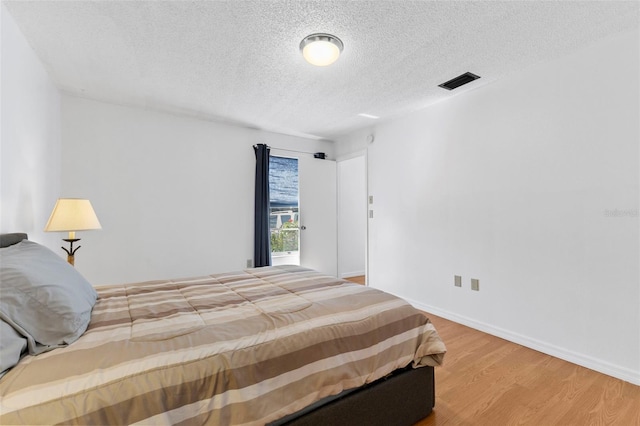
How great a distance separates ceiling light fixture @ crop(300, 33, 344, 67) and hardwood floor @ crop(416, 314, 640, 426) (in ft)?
8.08

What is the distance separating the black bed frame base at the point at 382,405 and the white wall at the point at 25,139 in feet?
7.26

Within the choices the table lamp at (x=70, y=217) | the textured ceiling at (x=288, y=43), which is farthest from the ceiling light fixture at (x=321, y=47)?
the table lamp at (x=70, y=217)

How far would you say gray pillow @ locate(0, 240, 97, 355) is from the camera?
105 centimetres

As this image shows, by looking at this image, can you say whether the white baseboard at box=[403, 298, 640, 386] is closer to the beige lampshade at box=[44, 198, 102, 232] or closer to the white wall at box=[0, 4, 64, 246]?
the beige lampshade at box=[44, 198, 102, 232]

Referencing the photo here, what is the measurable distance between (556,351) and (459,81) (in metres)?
2.52

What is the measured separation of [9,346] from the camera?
0.94 m

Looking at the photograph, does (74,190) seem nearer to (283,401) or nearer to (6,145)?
(6,145)

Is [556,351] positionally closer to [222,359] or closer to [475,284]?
[475,284]

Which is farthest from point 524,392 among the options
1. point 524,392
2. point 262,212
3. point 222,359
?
point 262,212

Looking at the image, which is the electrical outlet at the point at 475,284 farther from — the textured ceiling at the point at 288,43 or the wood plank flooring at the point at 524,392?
the textured ceiling at the point at 288,43

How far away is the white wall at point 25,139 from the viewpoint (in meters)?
1.83

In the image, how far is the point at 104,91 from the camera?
295 cm

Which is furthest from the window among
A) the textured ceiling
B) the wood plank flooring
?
the wood plank flooring

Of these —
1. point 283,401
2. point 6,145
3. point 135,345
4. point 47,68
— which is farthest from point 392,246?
point 47,68
